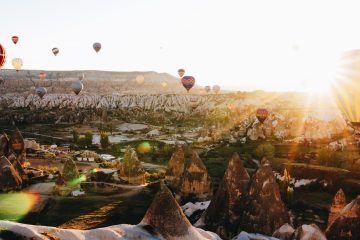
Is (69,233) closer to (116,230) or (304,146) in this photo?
(116,230)

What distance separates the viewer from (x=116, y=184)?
3972 cm

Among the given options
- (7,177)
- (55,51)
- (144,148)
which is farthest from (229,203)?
(55,51)

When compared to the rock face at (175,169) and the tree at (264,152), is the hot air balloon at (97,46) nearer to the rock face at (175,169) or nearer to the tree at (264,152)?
the tree at (264,152)

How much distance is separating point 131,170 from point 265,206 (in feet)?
68.2

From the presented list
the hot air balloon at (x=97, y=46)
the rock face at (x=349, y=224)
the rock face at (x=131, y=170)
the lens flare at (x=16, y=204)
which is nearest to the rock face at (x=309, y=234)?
the rock face at (x=349, y=224)

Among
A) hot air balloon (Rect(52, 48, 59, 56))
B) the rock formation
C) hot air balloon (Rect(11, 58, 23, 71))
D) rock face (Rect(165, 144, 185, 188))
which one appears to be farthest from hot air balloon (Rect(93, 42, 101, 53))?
rock face (Rect(165, 144, 185, 188))

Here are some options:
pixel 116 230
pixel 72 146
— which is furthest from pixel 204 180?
pixel 72 146

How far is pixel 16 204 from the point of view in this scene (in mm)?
32656

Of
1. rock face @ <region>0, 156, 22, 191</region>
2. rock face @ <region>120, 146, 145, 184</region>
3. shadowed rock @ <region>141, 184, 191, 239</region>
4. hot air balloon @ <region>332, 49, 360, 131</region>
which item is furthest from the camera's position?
rock face @ <region>120, 146, 145, 184</region>

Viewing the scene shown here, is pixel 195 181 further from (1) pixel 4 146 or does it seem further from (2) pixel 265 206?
(1) pixel 4 146

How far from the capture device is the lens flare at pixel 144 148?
65475 mm

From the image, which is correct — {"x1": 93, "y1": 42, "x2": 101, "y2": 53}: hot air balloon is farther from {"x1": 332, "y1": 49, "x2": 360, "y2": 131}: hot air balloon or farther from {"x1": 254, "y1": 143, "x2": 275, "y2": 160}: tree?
{"x1": 332, "y1": 49, "x2": 360, "y2": 131}: hot air balloon

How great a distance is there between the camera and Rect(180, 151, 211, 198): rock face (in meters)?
32.6

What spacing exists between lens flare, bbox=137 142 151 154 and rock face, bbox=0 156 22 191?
94.8 feet
